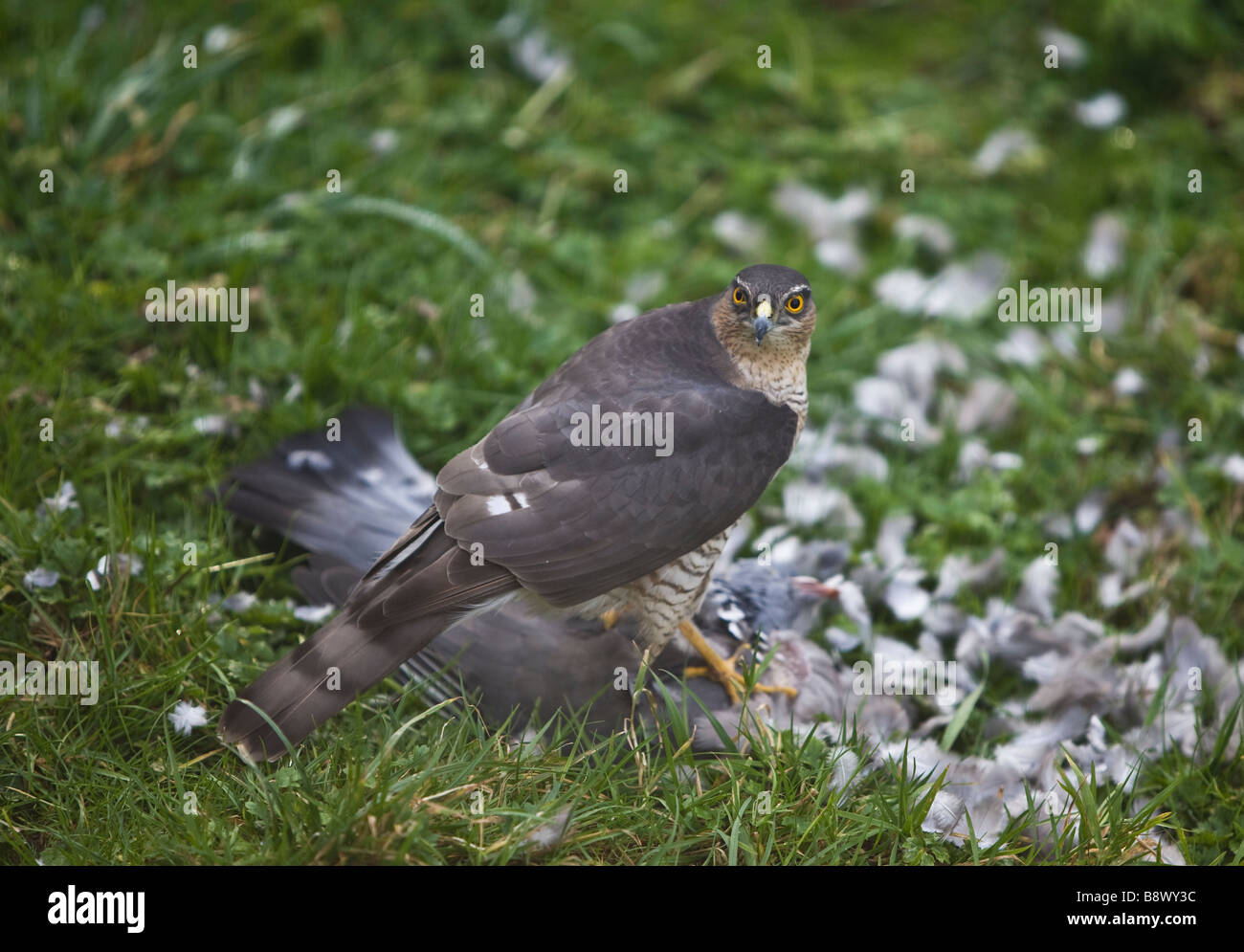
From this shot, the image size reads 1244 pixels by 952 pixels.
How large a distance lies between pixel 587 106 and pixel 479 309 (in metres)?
1.72

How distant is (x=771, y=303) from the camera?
11.8 feet

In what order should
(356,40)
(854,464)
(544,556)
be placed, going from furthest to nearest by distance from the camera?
(356,40)
(854,464)
(544,556)

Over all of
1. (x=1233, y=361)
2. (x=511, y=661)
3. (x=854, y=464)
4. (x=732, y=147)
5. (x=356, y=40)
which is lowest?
(x=511, y=661)

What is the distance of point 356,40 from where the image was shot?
6250 millimetres

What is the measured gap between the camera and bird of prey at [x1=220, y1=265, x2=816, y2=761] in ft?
10.5

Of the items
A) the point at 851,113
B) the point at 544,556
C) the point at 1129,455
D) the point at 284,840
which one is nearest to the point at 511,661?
the point at 544,556

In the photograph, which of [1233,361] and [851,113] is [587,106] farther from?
[1233,361]

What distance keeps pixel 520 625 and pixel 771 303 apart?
1264 millimetres

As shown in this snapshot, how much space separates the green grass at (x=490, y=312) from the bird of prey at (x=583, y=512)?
0.75 ft
